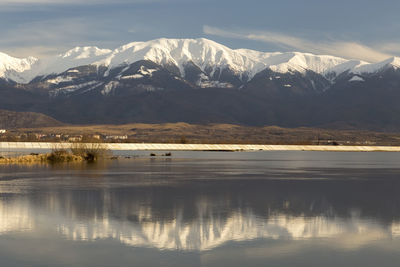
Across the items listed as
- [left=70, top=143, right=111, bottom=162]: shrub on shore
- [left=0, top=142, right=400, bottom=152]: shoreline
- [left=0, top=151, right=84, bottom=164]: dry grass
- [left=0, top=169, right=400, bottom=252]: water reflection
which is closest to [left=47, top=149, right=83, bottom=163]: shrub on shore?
[left=0, top=151, right=84, bottom=164]: dry grass

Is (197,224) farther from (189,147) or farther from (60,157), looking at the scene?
(189,147)

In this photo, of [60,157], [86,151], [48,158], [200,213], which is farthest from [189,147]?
[200,213]

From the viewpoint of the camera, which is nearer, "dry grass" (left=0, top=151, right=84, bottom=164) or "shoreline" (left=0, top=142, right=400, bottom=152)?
"dry grass" (left=0, top=151, right=84, bottom=164)

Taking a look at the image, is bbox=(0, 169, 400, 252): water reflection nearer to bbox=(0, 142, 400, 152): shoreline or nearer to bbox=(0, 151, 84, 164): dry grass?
bbox=(0, 151, 84, 164): dry grass

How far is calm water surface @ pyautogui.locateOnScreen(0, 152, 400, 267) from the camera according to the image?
21594 mm

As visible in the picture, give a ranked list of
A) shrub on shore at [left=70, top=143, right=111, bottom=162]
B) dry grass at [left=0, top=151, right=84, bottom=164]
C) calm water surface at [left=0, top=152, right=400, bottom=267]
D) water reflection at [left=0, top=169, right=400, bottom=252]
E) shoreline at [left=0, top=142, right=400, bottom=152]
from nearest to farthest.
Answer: calm water surface at [left=0, top=152, right=400, bottom=267] < water reflection at [left=0, top=169, right=400, bottom=252] < dry grass at [left=0, top=151, right=84, bottom=164] < shrub on shore at [left=70, top=143, right=111, bottom=162] < shoreline at [left=0, top=142, right=400, bottom=152]

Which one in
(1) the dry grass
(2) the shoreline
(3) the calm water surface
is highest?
(3) the calm water surface

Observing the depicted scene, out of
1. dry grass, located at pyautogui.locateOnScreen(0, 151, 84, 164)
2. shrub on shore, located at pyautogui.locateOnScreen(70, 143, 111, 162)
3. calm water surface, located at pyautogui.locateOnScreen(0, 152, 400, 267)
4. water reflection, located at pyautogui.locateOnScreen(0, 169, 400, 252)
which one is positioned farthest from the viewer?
shrub on shore, located at pyautogui.locateOnScreen(70, 143, 111, 162)

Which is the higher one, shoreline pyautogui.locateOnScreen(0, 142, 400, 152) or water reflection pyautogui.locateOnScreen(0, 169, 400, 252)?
water reflection pyautogui.locateOnScreen(0, 169, 400, 252)

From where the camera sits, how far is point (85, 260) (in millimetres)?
21000

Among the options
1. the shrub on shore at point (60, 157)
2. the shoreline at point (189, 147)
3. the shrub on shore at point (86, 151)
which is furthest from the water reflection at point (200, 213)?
the shoreline at point (189, 147)

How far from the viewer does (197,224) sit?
28.2 metres

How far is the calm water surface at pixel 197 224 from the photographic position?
70.8 feet

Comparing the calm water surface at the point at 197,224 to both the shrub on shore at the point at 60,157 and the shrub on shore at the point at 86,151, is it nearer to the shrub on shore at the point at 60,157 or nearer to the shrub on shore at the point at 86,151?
the shrub on shore at the point at 60,157
